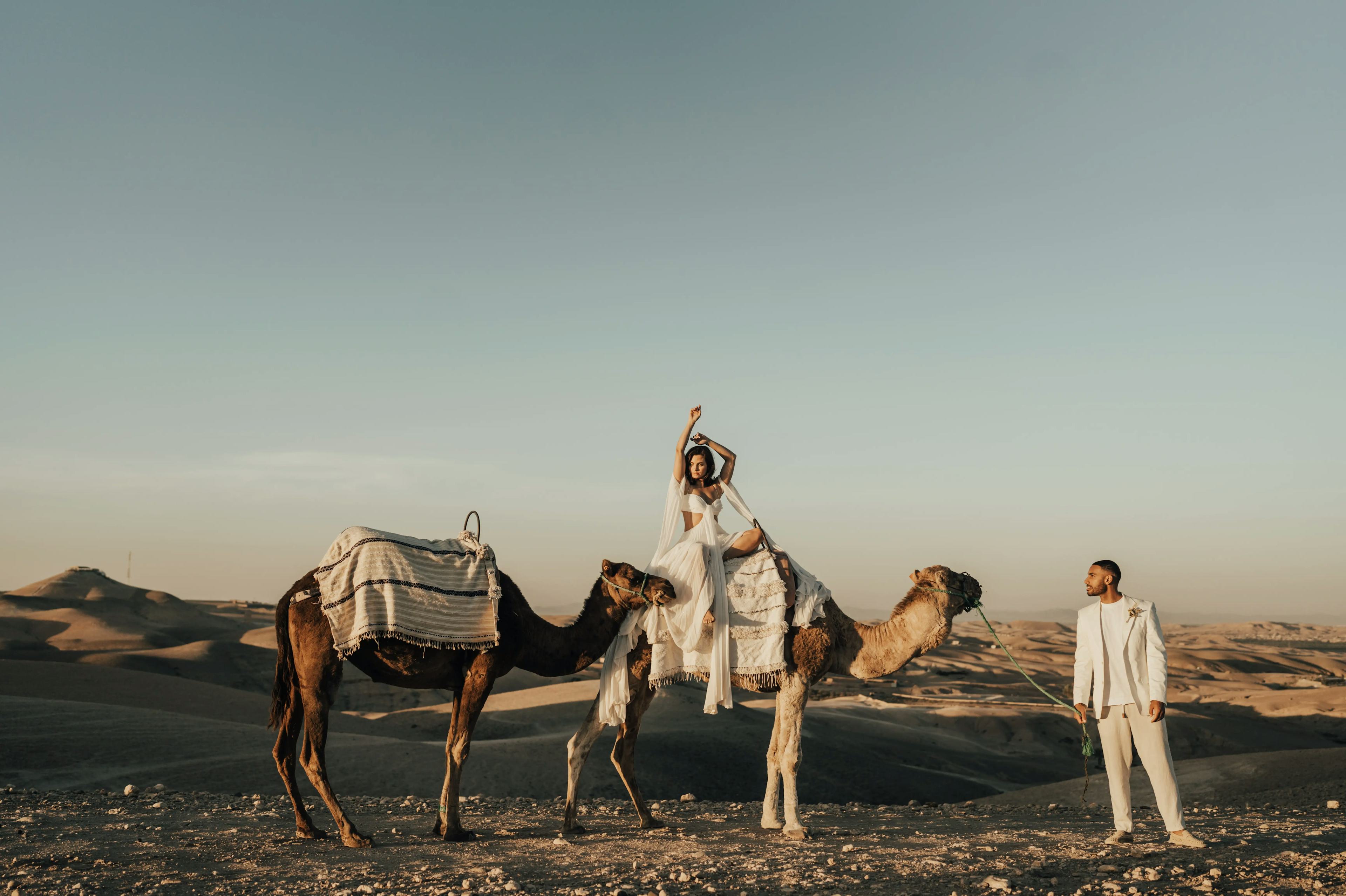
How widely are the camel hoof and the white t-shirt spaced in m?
5.32

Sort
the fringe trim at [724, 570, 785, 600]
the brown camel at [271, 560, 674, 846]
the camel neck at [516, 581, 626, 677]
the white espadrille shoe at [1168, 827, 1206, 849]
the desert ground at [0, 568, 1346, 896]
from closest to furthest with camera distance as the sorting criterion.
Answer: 1. the desert ground at [0, 568, 1346, 896]
2. the white espadrille shoe at [1168, 827, 1206, 849]
3. the brown camel at [271, 560, 674, 846]
4. the camel neck at [516, 581, 626, 677]
5. the fringe trim at [724, 570, 785, 600]

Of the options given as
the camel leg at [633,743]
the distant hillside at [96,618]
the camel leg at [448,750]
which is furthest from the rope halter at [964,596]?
the distant hillside at [96,618]

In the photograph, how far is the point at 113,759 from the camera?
13.5 metres

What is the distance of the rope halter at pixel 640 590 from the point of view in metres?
8.79

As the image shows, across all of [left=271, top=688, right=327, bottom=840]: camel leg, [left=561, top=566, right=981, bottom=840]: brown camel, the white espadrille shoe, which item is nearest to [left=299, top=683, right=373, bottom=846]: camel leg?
[left=271, top=688, right=327, bottom=840]: camel leg

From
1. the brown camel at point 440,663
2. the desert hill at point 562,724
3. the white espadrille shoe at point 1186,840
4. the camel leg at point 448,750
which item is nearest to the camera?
the white espadrille shoe at point 1186,840

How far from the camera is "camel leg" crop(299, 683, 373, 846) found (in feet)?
25.5

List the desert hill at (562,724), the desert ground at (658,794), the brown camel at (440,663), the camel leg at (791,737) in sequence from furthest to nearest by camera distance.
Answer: the desert hill at (562,724) → the camel leg at (791,737) → the brown camel at (440,663) → the desert ground at (658,794)

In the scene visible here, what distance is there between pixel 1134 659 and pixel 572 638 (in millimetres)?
4732

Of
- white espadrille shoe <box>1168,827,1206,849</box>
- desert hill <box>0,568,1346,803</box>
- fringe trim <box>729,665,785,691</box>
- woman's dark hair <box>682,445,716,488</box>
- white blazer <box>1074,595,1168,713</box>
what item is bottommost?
desert hill <box>0,568,1346,803</box>

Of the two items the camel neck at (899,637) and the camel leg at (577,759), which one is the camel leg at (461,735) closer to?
the camel leg at (577,759)

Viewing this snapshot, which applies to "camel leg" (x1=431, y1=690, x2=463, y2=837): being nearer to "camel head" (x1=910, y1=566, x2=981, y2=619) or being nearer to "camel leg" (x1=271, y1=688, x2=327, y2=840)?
"camel leg" (x1=271, y1=688, x2=327, y2=840)

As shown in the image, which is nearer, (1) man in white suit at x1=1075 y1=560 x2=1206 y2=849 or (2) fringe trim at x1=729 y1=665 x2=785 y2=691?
(1) man in white suit at x1=1075 y1=560 x2=1206 y2=849

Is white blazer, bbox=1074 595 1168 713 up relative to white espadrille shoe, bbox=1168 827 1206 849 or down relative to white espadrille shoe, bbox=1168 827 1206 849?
up
